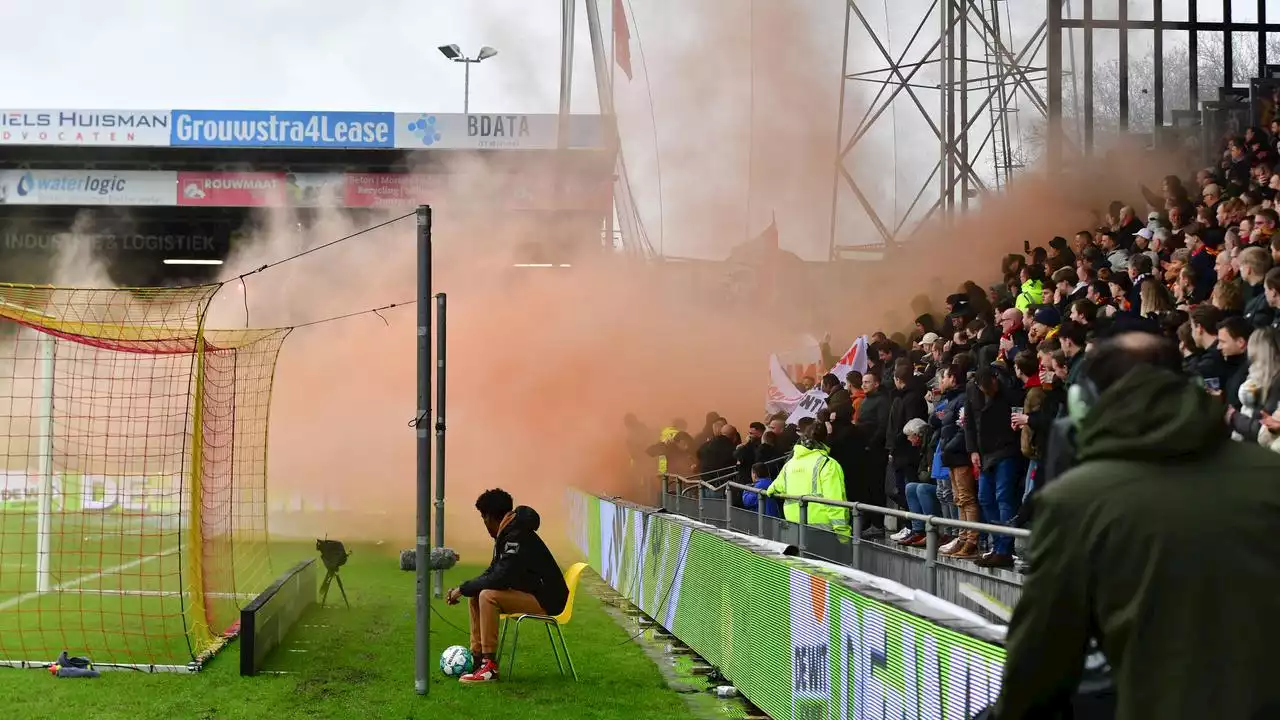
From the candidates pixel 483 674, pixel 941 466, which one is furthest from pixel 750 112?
pixel 483 674

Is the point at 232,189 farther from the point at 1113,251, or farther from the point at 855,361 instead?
the point at 1113,251

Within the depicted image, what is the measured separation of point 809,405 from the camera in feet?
50.2

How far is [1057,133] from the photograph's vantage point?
762 inches

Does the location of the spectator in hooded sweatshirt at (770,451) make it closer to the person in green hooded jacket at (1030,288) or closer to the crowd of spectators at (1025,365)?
the crowd of spectators at (1025,365)

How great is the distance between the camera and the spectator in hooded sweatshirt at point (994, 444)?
900cm

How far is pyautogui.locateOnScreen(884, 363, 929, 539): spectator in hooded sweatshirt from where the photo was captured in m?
11.1

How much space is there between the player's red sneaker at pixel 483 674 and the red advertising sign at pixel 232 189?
2491 cm

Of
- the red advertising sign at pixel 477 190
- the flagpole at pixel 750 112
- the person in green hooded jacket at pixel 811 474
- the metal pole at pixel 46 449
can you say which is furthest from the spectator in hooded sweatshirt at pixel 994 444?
the red advertising sign at pixel 477 190

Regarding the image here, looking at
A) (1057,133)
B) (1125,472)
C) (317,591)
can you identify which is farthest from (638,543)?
(1125,472)

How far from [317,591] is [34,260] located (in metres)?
23.2

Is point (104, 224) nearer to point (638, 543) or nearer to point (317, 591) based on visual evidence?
point (317, 591)

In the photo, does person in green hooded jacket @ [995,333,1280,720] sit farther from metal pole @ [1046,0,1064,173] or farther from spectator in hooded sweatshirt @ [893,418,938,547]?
metal pole @ [1046,0,1064,173]

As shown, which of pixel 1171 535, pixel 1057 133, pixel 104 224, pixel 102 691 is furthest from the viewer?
pixel 104 224

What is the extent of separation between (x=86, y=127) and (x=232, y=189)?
13.2 ft
